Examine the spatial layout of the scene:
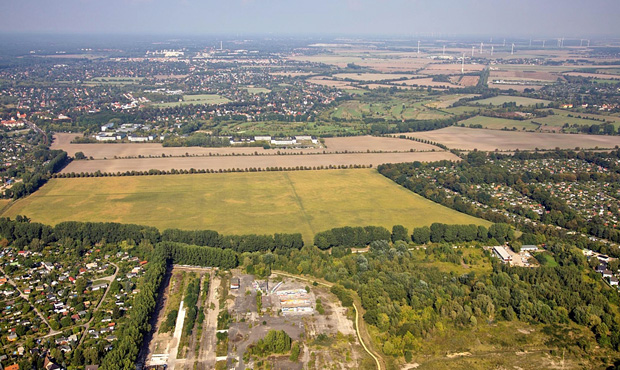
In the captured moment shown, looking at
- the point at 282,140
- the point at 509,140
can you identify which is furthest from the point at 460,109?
the point at 282,140

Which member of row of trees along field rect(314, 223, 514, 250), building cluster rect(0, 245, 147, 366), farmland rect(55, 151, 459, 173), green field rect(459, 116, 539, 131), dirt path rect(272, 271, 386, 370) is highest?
green field rect(459, 116, 539, 131)

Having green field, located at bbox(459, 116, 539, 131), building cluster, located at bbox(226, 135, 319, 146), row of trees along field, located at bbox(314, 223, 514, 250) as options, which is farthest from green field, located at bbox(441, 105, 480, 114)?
row of trees along field, located at bbox(314, 223, 514, 250)

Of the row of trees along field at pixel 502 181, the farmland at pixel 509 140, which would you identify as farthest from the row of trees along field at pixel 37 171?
the farmland at pixel 509 140

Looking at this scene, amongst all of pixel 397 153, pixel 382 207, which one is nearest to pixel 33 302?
pixel 382 207

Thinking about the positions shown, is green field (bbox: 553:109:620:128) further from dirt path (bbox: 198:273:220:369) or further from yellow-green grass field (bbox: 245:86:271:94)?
dirt path (bbox: 198:273:220:369)

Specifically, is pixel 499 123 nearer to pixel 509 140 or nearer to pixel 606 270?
pixel 509 140

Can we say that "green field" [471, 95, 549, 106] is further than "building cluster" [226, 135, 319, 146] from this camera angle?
Yes
